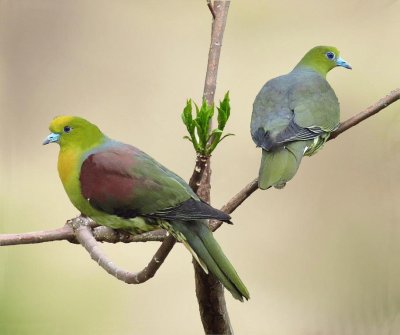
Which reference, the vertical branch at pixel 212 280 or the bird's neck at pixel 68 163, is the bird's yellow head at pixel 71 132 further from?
the vertical branch at pixel 212 280

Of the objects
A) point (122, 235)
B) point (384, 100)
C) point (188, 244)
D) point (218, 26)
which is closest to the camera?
point (188, 244)

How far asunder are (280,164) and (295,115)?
0.64 feet

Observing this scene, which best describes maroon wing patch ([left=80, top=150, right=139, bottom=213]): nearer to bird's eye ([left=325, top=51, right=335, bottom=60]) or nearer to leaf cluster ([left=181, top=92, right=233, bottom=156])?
leaf cluster ([left=181, top=92, right=233, bottom=156])

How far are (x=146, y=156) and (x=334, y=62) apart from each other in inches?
24.5

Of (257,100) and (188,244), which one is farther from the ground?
(257,100)

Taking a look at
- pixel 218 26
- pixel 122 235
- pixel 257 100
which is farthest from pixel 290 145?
pixel 122 235

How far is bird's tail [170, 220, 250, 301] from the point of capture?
0.72 meters

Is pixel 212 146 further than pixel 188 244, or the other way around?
pixel 188 244

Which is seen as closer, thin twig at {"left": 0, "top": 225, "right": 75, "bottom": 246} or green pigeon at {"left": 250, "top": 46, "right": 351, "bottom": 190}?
thin twig at {"left": 0, "top": 225, "right": 75, "bottom": 246}

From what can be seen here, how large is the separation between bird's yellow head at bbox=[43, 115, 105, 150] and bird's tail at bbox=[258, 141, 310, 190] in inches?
10.2

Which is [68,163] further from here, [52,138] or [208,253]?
[208,253]

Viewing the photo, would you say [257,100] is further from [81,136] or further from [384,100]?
[81,136]

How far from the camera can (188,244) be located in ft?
2.54

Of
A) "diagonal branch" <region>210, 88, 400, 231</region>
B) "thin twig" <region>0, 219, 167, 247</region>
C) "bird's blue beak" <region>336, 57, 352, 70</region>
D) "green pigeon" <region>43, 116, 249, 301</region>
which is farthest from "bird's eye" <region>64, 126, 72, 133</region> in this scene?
"bird's blue beak" <region>336, 57, 352, 70</region>
